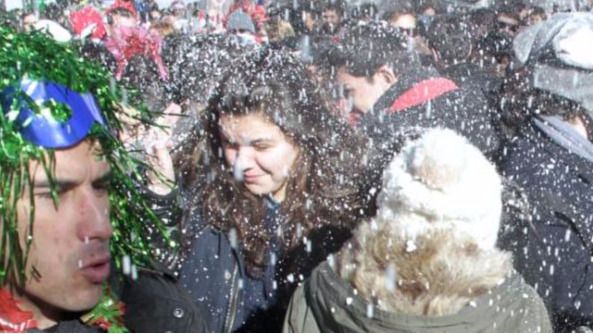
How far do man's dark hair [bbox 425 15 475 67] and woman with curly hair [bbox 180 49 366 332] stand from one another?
11.1 feet

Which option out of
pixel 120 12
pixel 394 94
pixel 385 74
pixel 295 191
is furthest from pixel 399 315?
pixel 120 12

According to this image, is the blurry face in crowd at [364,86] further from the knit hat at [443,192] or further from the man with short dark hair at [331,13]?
the man with short dark hair at [331,13]

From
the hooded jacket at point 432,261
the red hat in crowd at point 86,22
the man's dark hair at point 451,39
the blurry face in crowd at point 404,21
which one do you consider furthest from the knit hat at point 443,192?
the blurry face in crowd at point 404,21

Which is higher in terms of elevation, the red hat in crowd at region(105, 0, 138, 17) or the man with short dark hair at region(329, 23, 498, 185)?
the red hat in crowd at region(105, 0, 138, 17)

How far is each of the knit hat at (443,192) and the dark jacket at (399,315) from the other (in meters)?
0.15

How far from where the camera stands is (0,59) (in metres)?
1.86

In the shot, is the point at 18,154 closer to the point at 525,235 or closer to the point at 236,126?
the point at 236,126

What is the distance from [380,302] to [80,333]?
2.20ft

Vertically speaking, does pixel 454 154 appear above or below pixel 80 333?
above

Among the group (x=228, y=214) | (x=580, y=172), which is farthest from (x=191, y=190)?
(x=580, y=172)

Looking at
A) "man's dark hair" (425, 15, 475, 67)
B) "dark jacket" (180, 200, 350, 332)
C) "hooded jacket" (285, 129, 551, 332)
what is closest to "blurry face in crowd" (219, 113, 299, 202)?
"dark jacket" (180, 200, 350, 332)

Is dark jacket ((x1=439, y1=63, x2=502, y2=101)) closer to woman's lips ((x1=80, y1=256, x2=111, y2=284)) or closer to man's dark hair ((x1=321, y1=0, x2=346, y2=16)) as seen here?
man's dark hair ((x1=321, y1=0, x2=346, y2=16))

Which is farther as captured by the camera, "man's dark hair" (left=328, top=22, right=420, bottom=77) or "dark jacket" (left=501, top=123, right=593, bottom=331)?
"man's dark hair" (left=328, top=22, right=420, bottom=77)

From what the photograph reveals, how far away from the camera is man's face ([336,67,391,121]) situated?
438 centimetres
